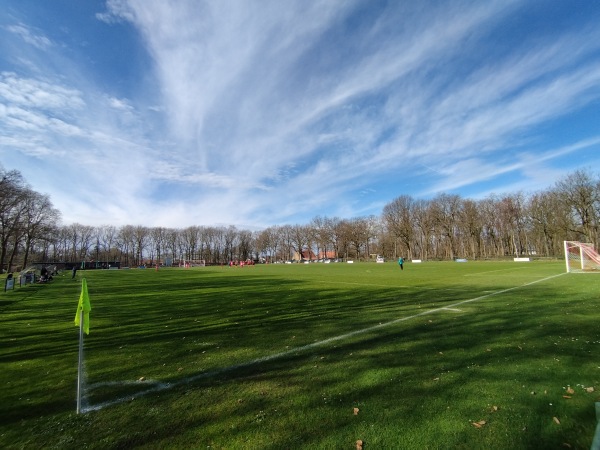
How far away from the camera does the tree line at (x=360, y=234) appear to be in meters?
57.5

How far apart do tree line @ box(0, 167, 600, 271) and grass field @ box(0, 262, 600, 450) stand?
167 ft

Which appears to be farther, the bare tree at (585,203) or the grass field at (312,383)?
the bare tree at (585,203)

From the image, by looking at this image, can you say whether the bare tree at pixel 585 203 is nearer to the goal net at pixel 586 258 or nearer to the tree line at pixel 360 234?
the tree line at pixel 360 234

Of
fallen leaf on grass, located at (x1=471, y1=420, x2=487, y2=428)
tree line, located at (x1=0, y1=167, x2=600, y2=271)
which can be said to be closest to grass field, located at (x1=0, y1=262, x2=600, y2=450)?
fallen leaf on grass, located at (x1=471, y1=420, x2=487, y2=428)

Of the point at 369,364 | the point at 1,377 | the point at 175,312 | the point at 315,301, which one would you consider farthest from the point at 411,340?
the point at 175,312

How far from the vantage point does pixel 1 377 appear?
5.48 metres

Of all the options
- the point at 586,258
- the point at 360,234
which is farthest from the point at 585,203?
the point at 360,234

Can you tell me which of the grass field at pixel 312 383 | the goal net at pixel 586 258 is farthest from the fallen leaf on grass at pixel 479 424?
the goal net at pixel 586 258

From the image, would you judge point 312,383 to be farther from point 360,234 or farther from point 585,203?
point 360,234

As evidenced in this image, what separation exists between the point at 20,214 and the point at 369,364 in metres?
72.1

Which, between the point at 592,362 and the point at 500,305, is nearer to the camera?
the point at 592,362

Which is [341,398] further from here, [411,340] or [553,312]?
[553,312]

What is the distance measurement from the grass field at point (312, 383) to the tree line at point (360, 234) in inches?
2006

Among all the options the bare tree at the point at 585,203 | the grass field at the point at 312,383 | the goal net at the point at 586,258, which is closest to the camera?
the grass field at the point at 312,383
